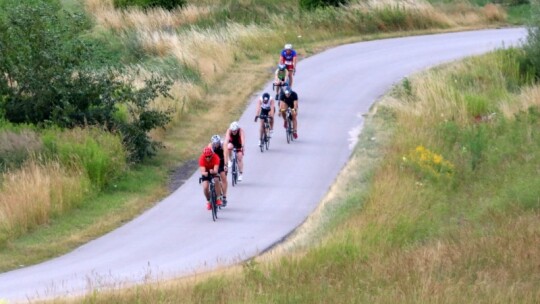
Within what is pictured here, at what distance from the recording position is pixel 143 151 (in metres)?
26.0

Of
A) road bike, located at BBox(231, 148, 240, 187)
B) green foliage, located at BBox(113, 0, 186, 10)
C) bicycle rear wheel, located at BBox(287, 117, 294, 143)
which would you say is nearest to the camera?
road bike, located at BBox(231, 148, 240, 187)

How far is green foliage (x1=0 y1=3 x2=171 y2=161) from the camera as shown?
26141 mm

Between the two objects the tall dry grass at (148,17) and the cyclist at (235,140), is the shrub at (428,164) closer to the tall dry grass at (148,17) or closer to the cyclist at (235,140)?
the cyclist at (235,140)

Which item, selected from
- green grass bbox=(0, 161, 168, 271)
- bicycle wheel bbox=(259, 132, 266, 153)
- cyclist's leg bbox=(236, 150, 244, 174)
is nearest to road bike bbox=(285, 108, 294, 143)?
bicycle wheel bbox=(259, 132, 266, 153)

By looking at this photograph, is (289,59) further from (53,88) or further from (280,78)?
(53,88)

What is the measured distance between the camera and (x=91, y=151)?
23781 mm

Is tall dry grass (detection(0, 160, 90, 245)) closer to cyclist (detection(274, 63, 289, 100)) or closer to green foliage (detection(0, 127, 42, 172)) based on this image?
green foliage (detection(0, 127, 42, 172))

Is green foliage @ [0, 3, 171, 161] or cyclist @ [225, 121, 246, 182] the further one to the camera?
green foliage @ [0, 3, 171, 161]

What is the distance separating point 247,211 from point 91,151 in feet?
13.7

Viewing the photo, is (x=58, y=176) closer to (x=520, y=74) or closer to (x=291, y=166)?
(x=291, y=166)

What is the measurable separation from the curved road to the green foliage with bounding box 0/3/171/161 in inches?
108

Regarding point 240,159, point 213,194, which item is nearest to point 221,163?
point 213,194

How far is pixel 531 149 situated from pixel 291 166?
5359 millimetres

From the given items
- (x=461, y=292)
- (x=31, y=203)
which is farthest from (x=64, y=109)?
(x=461, y=292)
